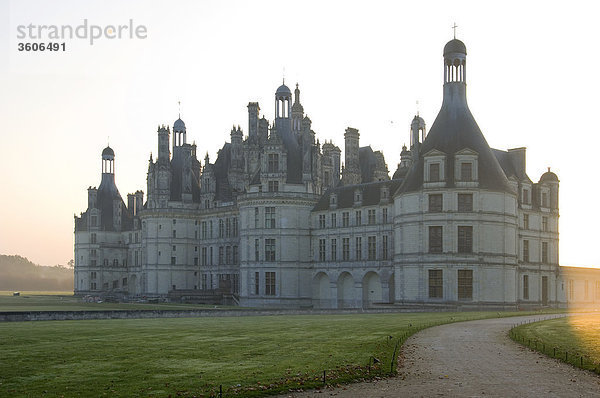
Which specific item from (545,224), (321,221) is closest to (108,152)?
(321,221)

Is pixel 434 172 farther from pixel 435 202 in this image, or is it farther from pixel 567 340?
pixel 567 340

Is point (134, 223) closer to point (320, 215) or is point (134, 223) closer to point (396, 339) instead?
point (320, 215)

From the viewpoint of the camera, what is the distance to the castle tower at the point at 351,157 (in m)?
88.7

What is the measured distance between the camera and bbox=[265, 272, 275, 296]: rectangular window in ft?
273

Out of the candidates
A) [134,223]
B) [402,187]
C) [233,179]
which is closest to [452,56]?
[402,187]

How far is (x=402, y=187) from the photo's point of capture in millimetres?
69688

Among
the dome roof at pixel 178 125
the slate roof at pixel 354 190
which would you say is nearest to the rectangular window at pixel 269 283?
the slate roof at pixel 354 190

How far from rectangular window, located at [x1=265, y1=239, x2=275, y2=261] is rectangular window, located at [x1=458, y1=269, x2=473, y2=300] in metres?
24.0

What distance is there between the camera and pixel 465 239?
65.6 meters

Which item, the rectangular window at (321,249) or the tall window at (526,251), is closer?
the tall window at (526,251)

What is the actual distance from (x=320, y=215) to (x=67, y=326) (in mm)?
45602

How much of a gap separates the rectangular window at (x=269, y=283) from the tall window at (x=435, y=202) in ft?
76.2

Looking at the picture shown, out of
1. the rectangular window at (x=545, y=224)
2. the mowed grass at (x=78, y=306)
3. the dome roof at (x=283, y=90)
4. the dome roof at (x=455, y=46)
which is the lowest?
the mowed grass at (x=78, y=306)

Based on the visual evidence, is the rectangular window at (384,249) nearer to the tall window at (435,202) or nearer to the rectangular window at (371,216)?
the rectangular window at (371,216)
